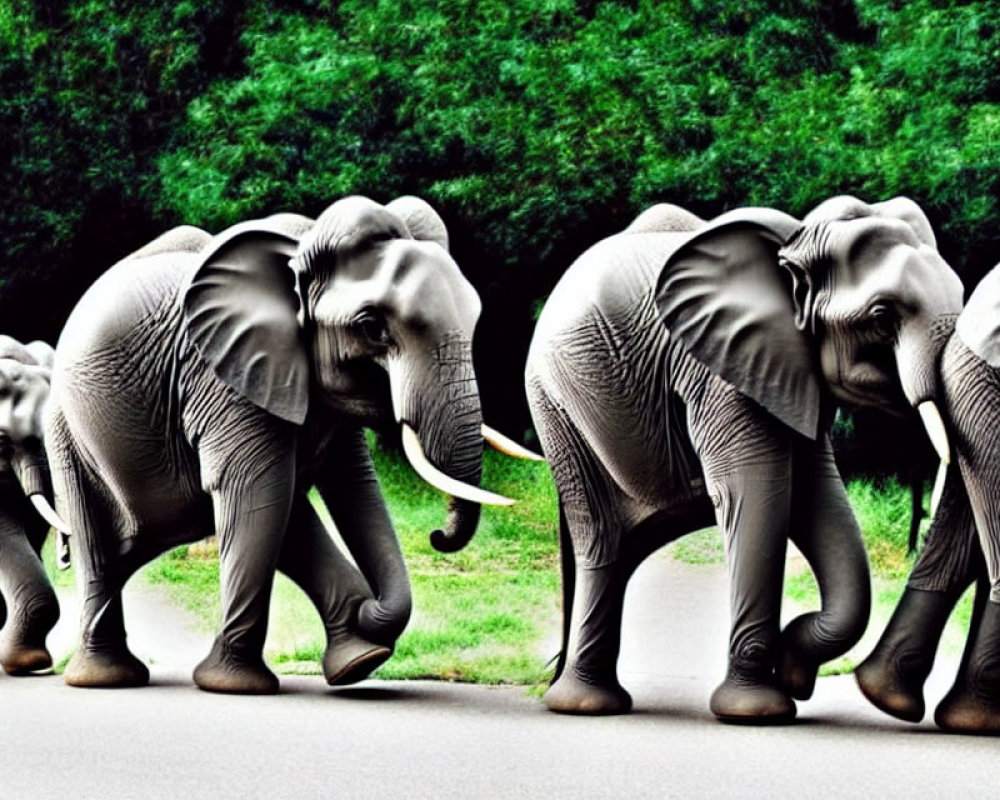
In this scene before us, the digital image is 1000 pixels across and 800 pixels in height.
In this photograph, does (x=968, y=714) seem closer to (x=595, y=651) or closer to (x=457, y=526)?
(x=595, y=651)

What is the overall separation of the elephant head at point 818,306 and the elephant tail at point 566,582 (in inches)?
42.7

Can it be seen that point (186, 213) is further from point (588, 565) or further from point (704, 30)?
point (588, 565)

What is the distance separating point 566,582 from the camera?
757cm

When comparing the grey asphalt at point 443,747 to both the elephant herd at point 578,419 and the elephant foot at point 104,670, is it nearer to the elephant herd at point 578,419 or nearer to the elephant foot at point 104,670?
the elephant foot at point 104,670

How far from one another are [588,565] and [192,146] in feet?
31.0

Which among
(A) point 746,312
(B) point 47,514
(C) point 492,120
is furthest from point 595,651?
(C) point 492,120

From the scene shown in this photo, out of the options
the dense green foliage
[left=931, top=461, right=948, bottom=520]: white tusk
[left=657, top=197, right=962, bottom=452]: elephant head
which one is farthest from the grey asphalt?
the dense green foliage

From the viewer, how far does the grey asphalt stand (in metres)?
5.43

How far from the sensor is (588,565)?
7.02 meters

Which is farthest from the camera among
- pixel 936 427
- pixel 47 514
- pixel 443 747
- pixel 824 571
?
pixel 47 514

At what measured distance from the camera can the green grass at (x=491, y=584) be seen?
9086mm

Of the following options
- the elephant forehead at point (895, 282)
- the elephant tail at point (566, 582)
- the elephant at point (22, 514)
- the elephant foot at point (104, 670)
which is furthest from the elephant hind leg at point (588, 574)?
the elephant at point (22, 514)

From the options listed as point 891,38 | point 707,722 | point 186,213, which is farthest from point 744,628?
point 186,213

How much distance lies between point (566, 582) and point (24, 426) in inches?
94.2
